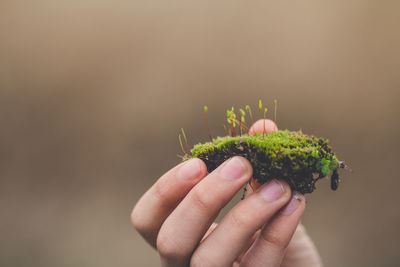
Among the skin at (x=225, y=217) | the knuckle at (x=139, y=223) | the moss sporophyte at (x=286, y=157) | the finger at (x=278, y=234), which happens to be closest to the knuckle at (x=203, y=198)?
the skin at (x=225, y=217)

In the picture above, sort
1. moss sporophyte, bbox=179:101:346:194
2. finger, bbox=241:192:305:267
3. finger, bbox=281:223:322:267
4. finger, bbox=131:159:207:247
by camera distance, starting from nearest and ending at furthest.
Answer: moss sporophyte, bbox=179:101:346:194
finger, bbox=241:192:305:267
finger, bbox=131:159:207:247
finger, bbox=281:223:322:267

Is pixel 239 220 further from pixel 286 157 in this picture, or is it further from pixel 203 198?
pixel 286 157

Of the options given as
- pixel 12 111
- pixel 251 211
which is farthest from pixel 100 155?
pixel 251 211

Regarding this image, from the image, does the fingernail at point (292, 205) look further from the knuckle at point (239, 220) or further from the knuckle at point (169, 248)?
the knuckle at point (169, 248)

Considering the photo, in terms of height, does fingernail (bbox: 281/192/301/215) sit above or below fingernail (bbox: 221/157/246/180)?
below

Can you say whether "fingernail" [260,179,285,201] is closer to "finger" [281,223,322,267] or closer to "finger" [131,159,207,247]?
"finger" [131,159,207,247]

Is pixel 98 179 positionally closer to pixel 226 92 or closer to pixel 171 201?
pixel 226 92

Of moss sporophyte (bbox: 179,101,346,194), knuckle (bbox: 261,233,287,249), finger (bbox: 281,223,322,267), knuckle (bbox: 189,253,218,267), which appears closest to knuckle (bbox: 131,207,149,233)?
knuckle (bbox: 189,253,218,267)
